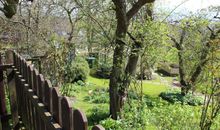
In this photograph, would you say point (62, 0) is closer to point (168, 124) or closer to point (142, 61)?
point (142, 61)

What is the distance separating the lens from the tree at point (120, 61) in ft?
24.2

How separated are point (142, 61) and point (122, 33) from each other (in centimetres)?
93

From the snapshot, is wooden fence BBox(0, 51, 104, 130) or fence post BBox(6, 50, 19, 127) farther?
fence post BBox(6, 50, 19, 127)

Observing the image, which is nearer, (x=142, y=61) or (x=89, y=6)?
(x=142, y=61)

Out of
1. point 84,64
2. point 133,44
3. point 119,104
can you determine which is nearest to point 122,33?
point 133,44

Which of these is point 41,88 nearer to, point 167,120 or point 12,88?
point 12,88

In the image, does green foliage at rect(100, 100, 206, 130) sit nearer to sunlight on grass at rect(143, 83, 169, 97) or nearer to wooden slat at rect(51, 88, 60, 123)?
wooden slat at rect(51, 88, 60, 123)

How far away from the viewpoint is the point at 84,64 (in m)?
17.5

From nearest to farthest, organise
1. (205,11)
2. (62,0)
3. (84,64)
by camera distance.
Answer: (205,11)
(62,0)
(84,64)

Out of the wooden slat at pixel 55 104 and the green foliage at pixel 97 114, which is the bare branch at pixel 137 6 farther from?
the wooden slat at pixel 55 104

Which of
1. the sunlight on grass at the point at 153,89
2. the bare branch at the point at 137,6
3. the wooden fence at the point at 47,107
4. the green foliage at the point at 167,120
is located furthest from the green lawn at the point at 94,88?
the wooden fence at the point at 47,107

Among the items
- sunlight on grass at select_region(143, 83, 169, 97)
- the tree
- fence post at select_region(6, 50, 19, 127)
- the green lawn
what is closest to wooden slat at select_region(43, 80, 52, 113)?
fence post at select_region(6, 50, 19, 127)

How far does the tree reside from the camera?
7364 millimetres

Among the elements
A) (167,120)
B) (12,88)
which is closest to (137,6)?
(167,120)
